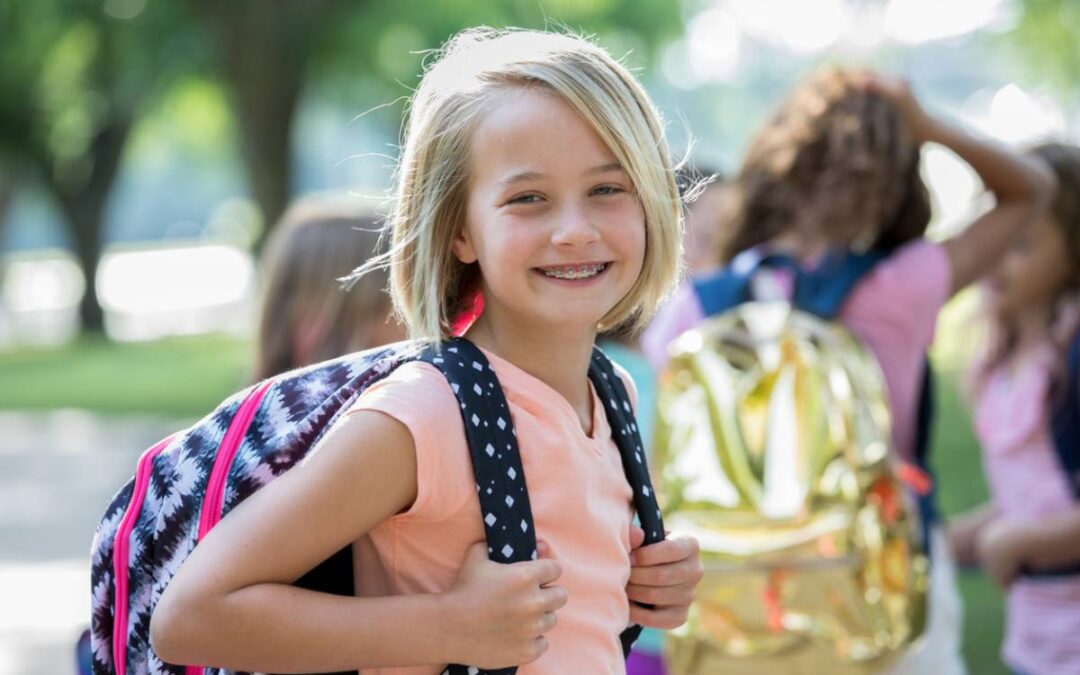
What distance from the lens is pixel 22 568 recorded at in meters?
8.61

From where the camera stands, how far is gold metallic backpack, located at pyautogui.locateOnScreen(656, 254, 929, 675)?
9.88ft

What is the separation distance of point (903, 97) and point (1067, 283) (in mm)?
855

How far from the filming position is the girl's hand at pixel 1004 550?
12.4ft

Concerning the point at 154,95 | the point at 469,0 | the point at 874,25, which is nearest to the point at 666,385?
the point at 874,25

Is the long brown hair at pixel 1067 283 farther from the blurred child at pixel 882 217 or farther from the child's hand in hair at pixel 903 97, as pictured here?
the child's hand in hair at pixel 903 97

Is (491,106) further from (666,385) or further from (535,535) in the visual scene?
(666,385)

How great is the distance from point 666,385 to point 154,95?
23829mm

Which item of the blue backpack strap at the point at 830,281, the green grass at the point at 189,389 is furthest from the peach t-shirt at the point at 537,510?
the green grass at the point at 189,389

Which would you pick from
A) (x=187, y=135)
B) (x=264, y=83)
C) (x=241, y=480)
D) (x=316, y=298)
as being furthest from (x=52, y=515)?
(x=187, y=135)

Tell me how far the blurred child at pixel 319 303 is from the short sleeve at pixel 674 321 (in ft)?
2.01

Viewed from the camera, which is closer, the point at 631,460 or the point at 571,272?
the point at 571,272

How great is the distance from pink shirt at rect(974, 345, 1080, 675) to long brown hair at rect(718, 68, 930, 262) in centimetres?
62

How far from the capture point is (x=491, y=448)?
1789 millimetres

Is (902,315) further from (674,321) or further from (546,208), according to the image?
(546,208)
